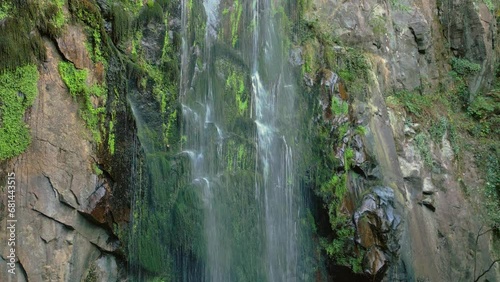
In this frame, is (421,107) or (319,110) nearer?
(319,110)

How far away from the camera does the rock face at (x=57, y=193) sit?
20.7ft

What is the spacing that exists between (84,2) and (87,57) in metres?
0.82

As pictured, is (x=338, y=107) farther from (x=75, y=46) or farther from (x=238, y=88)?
(x=75, y=46)

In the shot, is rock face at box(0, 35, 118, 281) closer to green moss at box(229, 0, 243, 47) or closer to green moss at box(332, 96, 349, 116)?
green moss at box(229, 0, 243, 47)

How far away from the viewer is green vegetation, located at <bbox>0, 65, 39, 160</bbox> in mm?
6328

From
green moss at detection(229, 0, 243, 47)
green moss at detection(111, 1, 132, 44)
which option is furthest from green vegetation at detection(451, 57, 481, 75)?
→ green moss at detection(111, 1, 132, 44)

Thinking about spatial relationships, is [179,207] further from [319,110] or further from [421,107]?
[421,107]

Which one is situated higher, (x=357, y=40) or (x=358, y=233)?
(x=357, y=40)

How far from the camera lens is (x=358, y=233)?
9.09m

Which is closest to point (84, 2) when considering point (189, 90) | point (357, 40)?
point (189, 90)

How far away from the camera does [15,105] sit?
6.46m

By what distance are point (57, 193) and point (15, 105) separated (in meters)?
1.23

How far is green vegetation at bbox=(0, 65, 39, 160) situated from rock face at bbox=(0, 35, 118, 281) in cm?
10

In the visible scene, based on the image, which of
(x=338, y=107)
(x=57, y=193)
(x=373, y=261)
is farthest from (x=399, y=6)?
(x=57, y=193)
